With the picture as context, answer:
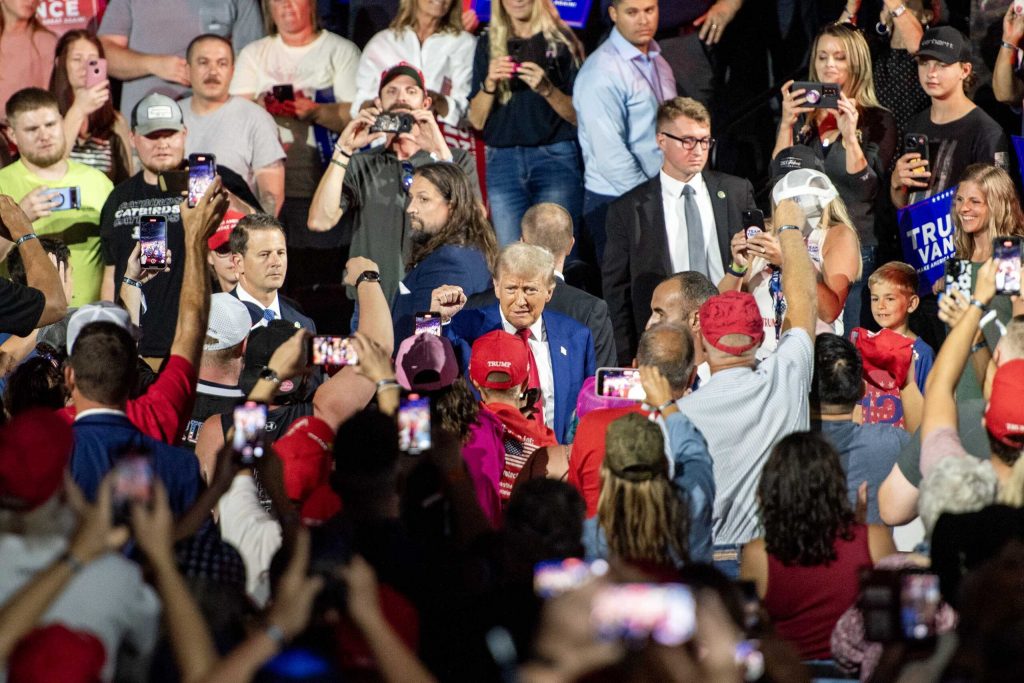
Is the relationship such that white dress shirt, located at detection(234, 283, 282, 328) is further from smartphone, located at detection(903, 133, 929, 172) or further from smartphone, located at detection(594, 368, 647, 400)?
smartphone, located at detection(903, 133, 929, 172)

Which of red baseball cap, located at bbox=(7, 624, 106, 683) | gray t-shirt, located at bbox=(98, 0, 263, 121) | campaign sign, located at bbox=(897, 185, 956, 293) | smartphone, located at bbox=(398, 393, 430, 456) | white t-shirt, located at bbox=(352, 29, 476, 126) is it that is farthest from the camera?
gray t-shirt, located at bbox=(98, 0, 263, 121)

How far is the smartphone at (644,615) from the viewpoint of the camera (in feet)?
9.98

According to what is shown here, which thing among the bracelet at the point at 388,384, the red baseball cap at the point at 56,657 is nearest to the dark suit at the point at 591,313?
the bracelet at the point at 388,384

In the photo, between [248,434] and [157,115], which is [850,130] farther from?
[248,434]

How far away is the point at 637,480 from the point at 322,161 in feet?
15.8

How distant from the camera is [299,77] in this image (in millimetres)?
8547

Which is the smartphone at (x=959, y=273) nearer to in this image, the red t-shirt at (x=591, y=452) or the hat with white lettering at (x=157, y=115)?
the red t-shirt at (x=591, y=452)

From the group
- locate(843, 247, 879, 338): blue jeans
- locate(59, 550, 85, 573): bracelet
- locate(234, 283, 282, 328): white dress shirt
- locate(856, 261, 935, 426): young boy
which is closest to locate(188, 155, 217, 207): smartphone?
locate(234, 283, 282, 328): white dress shirt

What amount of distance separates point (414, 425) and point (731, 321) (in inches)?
49.9

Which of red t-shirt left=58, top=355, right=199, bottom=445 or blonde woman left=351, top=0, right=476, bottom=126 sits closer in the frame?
Result: red t-shirt left=58, top=355, right=199, bottom=445

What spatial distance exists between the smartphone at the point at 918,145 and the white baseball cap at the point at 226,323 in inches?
142

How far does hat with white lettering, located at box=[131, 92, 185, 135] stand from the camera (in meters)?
7.40

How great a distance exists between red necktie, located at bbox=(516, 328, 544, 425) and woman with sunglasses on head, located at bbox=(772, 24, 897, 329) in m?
2.01

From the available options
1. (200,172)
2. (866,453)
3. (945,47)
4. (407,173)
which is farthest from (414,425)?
(945,47)
